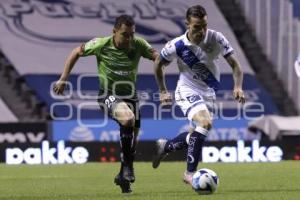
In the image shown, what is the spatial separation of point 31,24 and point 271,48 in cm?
611

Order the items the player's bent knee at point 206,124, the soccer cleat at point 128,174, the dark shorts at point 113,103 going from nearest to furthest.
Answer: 1. the player's bent knee at point 206,124
2. the soccer cleat at point 128,174
3. the dark shorts at point 113,103

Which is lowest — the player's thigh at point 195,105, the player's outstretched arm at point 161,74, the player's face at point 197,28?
the player's thigh at point 195,105

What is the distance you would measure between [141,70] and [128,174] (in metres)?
14.4

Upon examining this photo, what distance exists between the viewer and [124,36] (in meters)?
9.41

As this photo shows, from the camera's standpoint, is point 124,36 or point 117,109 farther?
point 117,109

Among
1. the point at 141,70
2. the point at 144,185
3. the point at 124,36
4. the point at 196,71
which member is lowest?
the point at 141,70

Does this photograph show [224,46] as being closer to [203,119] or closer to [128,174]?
[203,119]

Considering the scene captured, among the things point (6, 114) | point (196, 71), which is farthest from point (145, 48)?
point (6, 114)

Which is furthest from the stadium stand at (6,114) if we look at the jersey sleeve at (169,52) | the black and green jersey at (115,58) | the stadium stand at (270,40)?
the jersey sleeve at (169,52)

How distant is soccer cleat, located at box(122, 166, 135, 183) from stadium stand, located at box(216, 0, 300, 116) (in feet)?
47.2

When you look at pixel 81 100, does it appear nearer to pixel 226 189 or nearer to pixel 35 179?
pixel 35 179

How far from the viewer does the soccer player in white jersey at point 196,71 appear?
361 inches

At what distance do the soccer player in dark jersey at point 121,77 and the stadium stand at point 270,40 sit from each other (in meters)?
14.1

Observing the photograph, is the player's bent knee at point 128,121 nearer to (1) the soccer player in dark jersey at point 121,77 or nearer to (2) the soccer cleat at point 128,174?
(1) the soccer player in dark jersey at point 121,77
